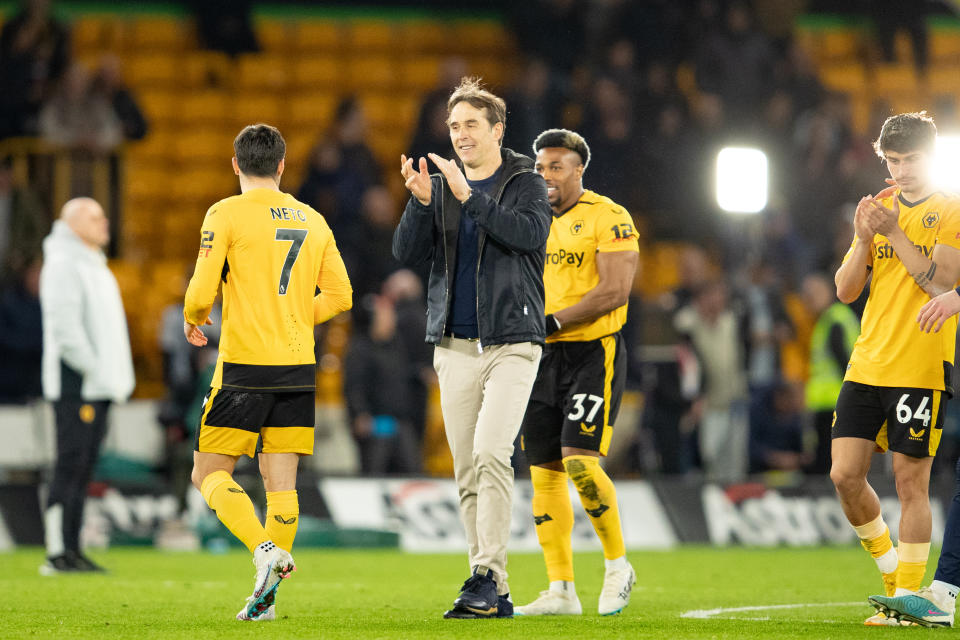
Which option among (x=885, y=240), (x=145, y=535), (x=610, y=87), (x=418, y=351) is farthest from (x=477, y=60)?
(x=885, y=240)

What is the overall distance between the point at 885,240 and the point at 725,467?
8300 millimetres

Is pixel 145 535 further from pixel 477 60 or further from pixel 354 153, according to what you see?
pixel 477 60

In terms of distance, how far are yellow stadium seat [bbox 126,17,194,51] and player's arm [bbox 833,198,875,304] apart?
45.2 ft

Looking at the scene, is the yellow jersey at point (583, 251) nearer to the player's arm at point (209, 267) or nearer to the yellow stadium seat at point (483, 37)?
the player's arm at point (209, 267)

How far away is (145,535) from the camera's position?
43.0 ft

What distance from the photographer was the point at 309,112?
62.4 ft

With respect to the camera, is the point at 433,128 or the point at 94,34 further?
the point at 94,34

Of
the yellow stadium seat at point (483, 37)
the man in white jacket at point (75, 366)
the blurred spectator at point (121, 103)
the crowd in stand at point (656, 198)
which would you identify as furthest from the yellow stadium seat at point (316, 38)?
the man in white jacket at point (75, 366)

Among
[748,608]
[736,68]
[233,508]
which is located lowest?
[748,608]

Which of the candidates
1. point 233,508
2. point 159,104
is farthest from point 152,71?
point 233,508

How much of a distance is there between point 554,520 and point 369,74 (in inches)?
507

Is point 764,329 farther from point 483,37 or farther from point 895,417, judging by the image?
point 895,417

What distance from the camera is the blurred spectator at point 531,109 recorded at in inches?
662

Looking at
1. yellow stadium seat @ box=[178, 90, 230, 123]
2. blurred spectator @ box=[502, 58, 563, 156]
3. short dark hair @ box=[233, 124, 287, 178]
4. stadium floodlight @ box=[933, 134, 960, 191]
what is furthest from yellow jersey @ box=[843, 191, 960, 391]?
yellow stadium seat @ box=[178, 90, 230, 123]
